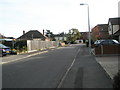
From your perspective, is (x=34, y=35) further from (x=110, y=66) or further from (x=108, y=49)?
(x=110, y=66)

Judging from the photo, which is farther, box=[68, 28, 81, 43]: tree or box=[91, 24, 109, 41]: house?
box=[68, 28, 81, 43]: tree

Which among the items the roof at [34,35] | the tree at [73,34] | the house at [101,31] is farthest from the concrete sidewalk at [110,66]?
the tree at [73,34]

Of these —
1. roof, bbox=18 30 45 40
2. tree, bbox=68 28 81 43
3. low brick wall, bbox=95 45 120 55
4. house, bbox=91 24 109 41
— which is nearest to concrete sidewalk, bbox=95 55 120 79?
low brick wall, bbox=95 45 120 55

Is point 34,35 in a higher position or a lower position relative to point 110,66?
higher

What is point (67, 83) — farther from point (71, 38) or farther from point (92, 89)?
point (71, 38)

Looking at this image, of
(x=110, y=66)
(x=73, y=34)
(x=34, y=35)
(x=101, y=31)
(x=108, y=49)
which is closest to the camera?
(x=110, y=66)

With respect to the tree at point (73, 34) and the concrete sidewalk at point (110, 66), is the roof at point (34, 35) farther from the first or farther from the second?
the concrete sidewalk at point (110, 66)

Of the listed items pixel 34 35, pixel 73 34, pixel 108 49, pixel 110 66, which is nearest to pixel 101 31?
pixel 34 35

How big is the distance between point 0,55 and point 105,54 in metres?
12.9

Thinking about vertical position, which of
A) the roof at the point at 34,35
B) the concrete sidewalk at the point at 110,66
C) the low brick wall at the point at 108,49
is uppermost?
the roof at the point at 34,35

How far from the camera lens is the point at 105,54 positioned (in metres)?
19.1

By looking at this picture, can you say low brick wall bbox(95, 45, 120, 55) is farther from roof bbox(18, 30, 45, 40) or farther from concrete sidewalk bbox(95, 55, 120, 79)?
roof bbox(18, 30, 45, 40)

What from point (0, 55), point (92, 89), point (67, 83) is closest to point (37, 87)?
point (67, 83)

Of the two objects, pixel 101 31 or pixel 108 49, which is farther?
pixel 101 31
